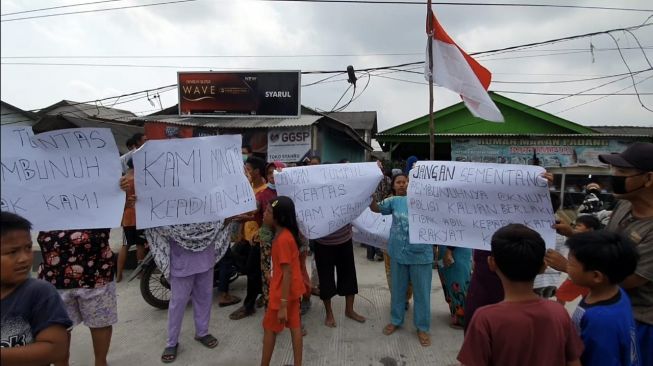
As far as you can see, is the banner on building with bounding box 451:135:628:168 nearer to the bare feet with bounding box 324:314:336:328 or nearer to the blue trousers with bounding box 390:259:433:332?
the blue trousers with bounding box 390:259:433:332

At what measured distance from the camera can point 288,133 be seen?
32.2 feet

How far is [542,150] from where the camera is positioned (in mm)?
10883

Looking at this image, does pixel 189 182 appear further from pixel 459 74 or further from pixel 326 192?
pixel 459 74

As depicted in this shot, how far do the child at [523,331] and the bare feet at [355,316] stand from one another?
2.53 meters

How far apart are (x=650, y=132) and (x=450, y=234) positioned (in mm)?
15066

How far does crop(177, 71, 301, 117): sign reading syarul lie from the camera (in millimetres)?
11109

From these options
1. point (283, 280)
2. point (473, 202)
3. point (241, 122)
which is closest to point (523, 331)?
point (473, 202)

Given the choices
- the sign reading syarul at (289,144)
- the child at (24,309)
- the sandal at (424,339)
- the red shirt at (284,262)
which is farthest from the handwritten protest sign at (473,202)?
the sign reading syarul at (289,144)

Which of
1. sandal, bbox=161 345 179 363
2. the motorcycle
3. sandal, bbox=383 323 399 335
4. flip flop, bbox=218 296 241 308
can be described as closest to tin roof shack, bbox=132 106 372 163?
the motorcycle

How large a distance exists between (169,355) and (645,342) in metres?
3.31

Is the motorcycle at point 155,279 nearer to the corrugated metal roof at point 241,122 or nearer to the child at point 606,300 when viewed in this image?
the child at point 606,300

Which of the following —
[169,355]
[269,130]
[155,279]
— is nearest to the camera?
[169,355]

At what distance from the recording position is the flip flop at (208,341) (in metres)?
3.33

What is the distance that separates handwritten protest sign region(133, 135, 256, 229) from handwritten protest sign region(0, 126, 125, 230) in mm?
285
